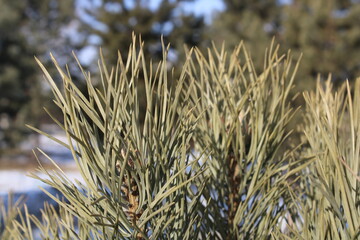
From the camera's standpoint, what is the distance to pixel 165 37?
372 inches

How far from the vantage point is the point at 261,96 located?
2.05 ft

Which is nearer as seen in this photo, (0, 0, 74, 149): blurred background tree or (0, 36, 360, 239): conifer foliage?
(0, 36, 360, 239): conifer foliage

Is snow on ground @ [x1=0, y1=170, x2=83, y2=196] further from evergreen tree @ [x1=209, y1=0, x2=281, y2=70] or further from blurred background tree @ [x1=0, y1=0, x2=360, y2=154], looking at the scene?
evergreen tree @ [x1=209, y1=0, x2=281, y2=70]

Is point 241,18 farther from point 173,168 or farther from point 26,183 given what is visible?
point 173,168

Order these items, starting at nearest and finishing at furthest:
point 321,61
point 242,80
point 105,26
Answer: point 242,80 → point 321,61 → point 105,26

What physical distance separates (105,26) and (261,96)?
9820 mm

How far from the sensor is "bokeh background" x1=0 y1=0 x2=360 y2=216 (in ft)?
25.9

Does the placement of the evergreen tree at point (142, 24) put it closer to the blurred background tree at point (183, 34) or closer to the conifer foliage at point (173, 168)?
the blurred background tree at point (183, 34)

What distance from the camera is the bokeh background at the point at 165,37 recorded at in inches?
310

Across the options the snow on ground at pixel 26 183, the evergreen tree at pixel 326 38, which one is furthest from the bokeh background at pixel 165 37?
the snow on ground at pixel 26 183

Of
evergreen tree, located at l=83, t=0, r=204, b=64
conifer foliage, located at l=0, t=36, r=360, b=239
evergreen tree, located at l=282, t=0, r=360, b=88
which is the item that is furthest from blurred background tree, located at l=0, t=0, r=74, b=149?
conifer foliage, located at l=0, t=36, r=360, b=239

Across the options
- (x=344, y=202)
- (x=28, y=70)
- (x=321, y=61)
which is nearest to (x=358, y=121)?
(x=344, y=202)

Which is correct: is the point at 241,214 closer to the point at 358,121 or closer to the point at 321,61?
the point at 358,121

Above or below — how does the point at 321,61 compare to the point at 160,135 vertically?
above
